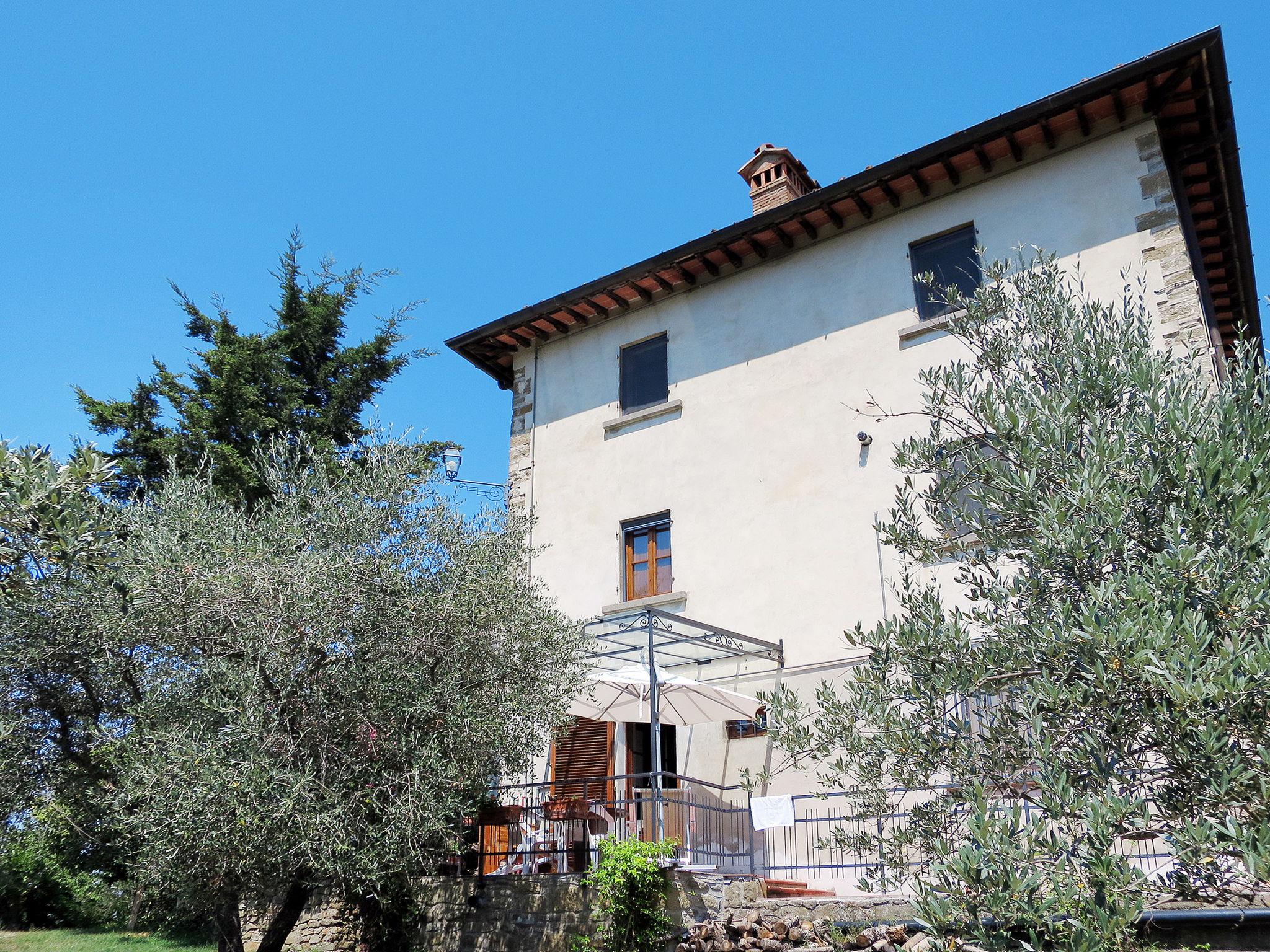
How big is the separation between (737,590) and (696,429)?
8.72ft

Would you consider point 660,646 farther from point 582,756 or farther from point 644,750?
point 582,756

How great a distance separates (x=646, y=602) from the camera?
13.8 metres

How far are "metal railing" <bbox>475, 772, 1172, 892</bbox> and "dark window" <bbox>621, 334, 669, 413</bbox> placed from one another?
5873 mm

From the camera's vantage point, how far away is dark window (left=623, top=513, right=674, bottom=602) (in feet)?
46.3

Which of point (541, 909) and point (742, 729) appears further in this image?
point (742, 729)

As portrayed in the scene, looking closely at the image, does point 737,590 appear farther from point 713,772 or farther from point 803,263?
point 803,263

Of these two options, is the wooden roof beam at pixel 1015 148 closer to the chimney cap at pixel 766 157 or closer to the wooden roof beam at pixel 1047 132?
the wooden roof beam at pixel 1047 132

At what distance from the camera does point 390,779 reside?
913 cm

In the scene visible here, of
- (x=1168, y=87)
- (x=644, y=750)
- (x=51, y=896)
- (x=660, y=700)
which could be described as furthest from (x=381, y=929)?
(x=1168, y=87)

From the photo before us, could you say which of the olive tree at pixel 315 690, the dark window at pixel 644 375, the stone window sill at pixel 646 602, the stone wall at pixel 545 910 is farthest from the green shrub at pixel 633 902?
the dark window at pixel 644 375

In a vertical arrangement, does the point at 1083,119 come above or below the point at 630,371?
above

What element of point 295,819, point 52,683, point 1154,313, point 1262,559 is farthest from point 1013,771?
point 52,683

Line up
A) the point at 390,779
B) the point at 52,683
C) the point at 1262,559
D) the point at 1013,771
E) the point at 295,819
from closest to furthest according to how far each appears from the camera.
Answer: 1. the point at 1262,559
2. the point at 1013,771
3. the point at 295,819
4. the point at 390,779
5. the point at 52,683

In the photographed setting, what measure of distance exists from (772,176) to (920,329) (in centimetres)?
471
